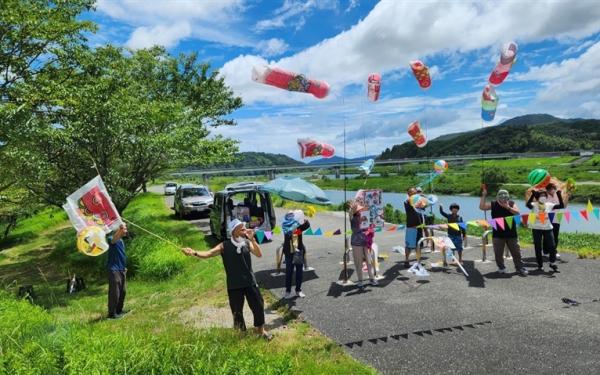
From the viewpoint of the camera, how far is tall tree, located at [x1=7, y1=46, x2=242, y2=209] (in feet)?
36.6

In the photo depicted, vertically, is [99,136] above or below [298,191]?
above

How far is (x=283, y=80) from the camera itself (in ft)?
25.1

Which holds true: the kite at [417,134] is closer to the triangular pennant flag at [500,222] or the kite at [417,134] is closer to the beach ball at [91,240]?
the triangular pennant flag at [500,222]

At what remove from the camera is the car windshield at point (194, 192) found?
77.2 feet

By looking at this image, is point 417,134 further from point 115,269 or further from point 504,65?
point 115,269

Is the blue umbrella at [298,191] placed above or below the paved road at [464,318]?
above

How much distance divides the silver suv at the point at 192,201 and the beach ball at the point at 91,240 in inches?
636

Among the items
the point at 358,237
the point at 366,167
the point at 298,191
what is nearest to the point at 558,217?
the point at 366,167

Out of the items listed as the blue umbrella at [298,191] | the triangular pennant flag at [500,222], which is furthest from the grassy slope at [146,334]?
the triangular pennant flag at [500,222]

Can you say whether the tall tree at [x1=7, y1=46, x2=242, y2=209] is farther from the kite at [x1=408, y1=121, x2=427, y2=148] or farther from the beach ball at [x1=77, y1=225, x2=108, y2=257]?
the kite at [x1=408, y1=121, x2=427, y2=148]

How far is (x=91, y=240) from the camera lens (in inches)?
226

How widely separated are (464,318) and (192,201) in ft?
59.4

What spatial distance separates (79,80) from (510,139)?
3933 inches

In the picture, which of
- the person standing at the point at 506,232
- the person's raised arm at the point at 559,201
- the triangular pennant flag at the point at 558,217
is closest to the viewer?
Result: the person standing at the point at 506,232
